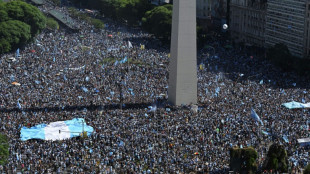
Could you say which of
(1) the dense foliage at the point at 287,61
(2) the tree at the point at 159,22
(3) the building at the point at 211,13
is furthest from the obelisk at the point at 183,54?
(3) the building at the point at 211,13

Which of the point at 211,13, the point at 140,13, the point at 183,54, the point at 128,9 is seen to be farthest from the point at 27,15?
the point at 183,54

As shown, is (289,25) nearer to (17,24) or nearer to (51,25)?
(17,24)

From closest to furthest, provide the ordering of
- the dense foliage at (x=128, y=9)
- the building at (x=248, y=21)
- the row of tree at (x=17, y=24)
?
1. the row of tree at (x=17, y=24)
2. the building at (x=248, y=21)
3. the dense foliage at (x=128, y=9)

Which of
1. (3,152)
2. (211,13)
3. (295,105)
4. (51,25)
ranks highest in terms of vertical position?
(211,13)

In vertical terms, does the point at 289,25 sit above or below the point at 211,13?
below

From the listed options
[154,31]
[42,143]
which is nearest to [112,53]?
[154,31]

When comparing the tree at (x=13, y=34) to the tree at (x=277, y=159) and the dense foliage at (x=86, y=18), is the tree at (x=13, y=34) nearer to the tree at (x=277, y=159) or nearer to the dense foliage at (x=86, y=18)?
the dense foliage at (x=86, y=18)
